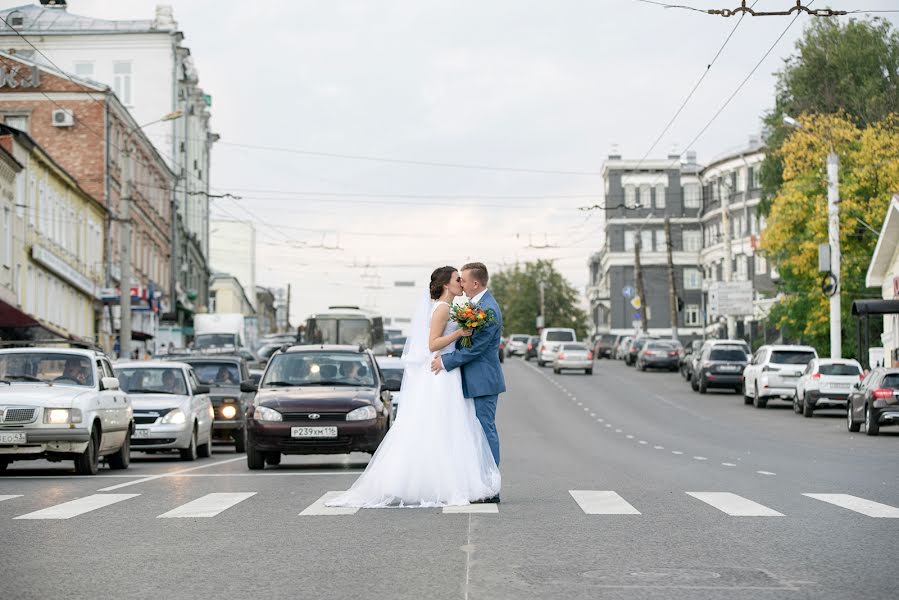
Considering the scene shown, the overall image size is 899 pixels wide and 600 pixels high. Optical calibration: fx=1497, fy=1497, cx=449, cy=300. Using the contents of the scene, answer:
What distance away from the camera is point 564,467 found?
19672 millimetres

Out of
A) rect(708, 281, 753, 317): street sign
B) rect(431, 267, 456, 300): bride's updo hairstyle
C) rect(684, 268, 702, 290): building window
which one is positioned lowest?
rect(431, 267, 456, 300): bride's updo hairstyle

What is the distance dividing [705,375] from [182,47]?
132 feet

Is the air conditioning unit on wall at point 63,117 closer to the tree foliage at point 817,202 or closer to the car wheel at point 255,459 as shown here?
the tree foliage at point 817,202

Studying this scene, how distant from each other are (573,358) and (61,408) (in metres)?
52.0

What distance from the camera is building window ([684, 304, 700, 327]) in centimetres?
12412

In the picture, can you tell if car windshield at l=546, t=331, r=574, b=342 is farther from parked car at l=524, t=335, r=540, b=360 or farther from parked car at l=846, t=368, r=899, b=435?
parked car at l=846, t=368, r=899, b=435

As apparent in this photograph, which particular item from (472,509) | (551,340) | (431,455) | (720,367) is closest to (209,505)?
(431,455)

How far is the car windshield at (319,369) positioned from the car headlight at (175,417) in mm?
3109

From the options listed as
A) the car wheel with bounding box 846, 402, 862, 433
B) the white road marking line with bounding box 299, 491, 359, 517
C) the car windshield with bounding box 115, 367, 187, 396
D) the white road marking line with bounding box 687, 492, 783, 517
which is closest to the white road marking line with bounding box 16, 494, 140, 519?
the white road marking line with bounding box 299, 491, 359, 517

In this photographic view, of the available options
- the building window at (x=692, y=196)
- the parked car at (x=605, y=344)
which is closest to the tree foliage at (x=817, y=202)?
the parked car at (x=605, y=344)

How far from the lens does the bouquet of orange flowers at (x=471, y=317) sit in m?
12.5

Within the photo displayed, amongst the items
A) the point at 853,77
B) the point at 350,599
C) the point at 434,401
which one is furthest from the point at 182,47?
the point at 350,599

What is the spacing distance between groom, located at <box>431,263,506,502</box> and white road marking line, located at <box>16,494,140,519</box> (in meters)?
3.15

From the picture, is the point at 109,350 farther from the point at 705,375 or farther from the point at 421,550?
the point at 421,550
